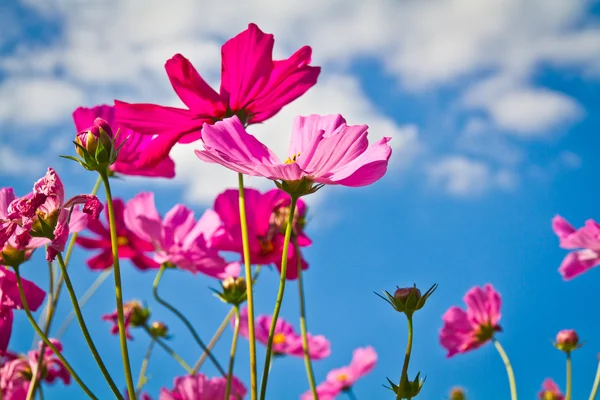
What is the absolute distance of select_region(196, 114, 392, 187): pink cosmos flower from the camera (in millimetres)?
650

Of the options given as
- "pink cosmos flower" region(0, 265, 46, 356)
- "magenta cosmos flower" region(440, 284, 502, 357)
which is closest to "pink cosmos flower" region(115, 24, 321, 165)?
"pink cosmos flower" region(0, 265, 46, 356)

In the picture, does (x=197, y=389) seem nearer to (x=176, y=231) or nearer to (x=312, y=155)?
(x=176, y=231)

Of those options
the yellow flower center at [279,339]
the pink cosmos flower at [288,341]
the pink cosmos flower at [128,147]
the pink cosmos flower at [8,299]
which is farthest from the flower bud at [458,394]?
the pink cosmos flower at [8,299]

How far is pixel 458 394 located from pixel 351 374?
439mm

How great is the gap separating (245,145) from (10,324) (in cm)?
38

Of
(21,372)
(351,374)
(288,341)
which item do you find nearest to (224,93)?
(21,372)

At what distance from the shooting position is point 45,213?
2.27 ft

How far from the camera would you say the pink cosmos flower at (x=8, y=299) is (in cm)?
79

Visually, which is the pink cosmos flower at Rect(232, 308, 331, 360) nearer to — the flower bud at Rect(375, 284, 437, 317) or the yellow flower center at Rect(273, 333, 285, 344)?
the yellow flower center at Rect(273, 333, 285, 344)

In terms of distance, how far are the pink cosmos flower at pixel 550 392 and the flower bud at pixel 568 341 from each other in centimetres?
93

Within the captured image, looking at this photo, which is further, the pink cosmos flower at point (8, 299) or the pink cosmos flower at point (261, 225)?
the pink cosmos flower at point (261, 225)

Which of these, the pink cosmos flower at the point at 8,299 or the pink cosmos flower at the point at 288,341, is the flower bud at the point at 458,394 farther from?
the pink cosmos flower at the point at 8,299

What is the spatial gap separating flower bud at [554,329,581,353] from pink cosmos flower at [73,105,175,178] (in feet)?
Answer: 2.78

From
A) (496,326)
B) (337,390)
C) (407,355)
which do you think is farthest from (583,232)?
(337,390)
